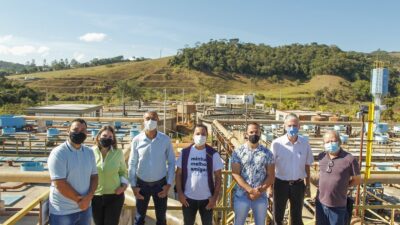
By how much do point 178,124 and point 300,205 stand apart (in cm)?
2939

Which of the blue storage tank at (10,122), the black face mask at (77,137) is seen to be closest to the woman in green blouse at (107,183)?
the black face mask at (77,137)

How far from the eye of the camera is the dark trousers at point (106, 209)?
12.6 feet

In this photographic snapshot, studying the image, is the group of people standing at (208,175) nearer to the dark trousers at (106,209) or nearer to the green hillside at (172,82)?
the dark trousers at (106,209)

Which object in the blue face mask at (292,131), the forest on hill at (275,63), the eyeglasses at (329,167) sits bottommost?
the eyeglasses at (329,167)

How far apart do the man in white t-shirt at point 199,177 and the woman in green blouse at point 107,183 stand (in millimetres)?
615

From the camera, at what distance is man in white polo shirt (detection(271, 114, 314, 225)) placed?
164 inches

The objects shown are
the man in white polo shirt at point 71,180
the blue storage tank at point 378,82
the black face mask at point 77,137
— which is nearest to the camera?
the man in white polo shirt at point 71,180

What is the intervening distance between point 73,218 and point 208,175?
1365 mm

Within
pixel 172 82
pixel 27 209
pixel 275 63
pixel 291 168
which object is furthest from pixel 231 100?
pixel 275 63

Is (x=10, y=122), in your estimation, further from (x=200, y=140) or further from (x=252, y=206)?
(x=252, y=206)

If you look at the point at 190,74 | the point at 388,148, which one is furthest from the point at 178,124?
the point at 190,74

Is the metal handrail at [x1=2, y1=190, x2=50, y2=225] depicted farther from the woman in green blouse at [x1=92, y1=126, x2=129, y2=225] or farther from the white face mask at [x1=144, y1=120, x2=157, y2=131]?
the white face mask at [x1=144, y1=120, x2=157, y2=131]

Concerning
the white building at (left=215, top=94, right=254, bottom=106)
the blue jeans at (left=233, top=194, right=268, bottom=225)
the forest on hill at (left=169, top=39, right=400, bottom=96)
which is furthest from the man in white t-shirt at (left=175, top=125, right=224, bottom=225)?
the forest on hill at (left=169, top=39, right=400, bottom=96)

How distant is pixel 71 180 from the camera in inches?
137
